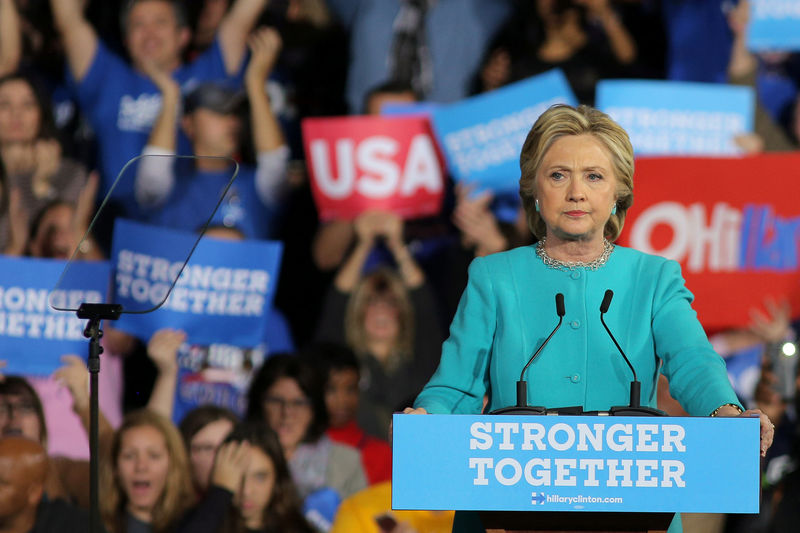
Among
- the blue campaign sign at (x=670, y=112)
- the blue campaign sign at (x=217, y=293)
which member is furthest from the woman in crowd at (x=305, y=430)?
the blue campaign sign at (x=670, y=112)

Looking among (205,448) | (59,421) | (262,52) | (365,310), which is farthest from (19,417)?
(262,52)

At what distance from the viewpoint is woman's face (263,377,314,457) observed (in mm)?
5488

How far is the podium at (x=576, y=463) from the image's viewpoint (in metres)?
1.95

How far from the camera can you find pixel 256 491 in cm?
522

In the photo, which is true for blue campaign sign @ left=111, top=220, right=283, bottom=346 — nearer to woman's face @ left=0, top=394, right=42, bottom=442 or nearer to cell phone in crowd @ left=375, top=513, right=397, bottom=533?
woman's face @ left=0, top=394, right=42, bottom=442

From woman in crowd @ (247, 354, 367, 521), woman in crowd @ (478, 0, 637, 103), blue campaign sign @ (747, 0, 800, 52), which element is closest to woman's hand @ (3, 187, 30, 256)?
woman in crowd @ (247, 354, 367, 521)

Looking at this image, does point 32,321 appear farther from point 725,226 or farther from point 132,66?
point 725,226

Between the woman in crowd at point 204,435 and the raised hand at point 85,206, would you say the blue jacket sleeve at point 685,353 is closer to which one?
the woman in crowd at point 204,435

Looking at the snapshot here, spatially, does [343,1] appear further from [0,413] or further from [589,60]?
[0,413]

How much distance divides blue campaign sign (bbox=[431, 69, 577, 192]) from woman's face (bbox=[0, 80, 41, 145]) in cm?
199

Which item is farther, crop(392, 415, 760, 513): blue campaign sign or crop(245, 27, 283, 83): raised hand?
crop(245, 27, 283, 83): raised hand

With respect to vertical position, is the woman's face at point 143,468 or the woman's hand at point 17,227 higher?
the woman's hand at point 17,227

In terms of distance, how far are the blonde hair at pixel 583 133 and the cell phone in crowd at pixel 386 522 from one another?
294 cm

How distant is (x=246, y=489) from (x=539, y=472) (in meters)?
3.44
